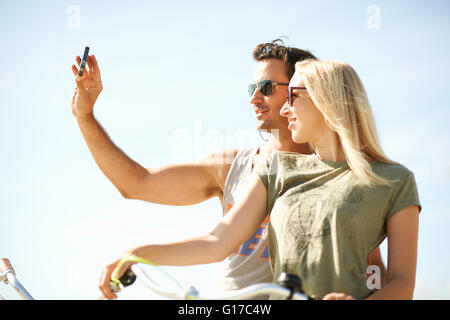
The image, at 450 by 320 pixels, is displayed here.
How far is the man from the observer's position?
16.5 ft

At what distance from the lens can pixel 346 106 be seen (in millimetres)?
3400

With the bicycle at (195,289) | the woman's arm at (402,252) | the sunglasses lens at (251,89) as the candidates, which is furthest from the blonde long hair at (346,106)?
the sunglasses lens at (251,89)

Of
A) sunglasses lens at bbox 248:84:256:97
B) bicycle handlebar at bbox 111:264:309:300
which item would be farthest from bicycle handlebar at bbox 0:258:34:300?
sunglasses lens at bbox 248:84:256:97

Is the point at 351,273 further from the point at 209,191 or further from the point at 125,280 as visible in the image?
the point at 209,191

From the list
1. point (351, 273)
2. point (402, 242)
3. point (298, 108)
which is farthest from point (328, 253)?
point (298, 108)

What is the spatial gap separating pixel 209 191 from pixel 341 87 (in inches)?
91.8

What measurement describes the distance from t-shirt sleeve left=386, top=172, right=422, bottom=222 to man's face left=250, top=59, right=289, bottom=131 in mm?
2165

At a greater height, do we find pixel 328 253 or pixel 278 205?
pixel 278 205

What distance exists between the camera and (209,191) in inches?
214

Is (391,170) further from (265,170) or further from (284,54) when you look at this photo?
(284,54)

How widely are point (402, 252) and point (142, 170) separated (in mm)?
3067
